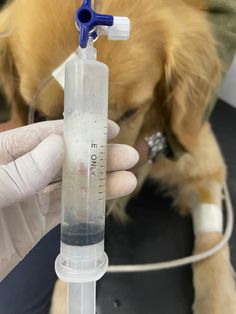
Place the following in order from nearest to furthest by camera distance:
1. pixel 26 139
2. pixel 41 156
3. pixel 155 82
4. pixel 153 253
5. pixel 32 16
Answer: pixel 41 156
pixel 26 139
pixel 32 16
pixel 155 82
pixel 153 253

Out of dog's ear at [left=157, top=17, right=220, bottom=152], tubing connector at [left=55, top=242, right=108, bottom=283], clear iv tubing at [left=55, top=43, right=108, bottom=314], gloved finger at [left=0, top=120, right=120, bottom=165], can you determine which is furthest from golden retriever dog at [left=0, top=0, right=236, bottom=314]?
tubing connector at [left=55, top=242, right=108, bottom=283]

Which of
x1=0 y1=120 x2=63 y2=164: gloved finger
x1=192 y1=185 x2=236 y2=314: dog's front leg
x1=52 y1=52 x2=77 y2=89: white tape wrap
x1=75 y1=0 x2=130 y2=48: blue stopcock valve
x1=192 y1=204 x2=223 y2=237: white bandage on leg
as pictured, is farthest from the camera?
x1=192 y1=204 x2=223 y2=237: white bandage on leg

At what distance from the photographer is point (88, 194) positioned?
670mm

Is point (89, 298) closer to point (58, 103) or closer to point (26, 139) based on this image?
point (26, 139)

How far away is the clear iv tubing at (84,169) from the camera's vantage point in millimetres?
642

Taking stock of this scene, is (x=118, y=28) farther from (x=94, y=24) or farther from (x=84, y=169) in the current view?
(x=84, y=169)

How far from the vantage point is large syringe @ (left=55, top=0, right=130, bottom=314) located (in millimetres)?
635

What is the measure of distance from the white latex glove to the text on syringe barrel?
3cm

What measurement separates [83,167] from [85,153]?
23 mm

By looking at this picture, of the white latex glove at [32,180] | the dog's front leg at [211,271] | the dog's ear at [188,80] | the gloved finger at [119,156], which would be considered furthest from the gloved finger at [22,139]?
the dog's front leg at [211,271]

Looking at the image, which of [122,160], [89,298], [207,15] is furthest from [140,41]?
[89,298]

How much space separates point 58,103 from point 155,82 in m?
0.30

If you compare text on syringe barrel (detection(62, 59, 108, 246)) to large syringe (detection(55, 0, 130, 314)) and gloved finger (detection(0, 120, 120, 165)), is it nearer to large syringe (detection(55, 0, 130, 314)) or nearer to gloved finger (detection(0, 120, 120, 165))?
large syringe (detection(55, 0, 130, 314))

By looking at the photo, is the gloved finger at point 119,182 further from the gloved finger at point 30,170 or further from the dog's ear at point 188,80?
the dog's ear at point 188,80
